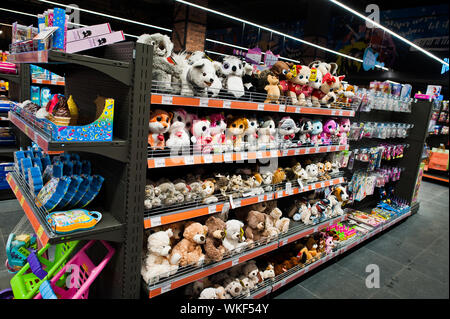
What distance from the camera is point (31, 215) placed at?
171 cm

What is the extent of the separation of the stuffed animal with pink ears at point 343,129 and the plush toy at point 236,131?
1473mm

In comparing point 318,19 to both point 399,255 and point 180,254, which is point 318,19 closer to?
point 399,255

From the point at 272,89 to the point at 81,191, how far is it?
168cm

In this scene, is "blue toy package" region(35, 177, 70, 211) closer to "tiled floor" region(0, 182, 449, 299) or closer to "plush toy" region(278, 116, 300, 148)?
"tiled floor" region(0, 182, 449, 299)

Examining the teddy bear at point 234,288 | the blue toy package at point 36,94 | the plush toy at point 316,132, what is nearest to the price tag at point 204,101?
Answer: the teddy bear at point 234,288

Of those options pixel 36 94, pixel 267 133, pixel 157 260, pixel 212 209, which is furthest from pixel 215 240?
pixel 36 94

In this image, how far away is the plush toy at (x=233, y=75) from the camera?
2283mm

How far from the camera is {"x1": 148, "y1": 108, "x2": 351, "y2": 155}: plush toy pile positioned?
1981 mm

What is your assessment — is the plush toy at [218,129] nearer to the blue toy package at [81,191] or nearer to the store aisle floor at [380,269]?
the blue toy package at [81,191]

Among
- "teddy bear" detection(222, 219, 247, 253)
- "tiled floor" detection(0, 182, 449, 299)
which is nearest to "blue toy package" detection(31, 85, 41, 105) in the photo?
"tiled floor" detection(0, 182, 449, 299)

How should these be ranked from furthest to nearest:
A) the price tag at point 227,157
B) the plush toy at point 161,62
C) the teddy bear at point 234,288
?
the teddy bear at point 234,288, the price tag at point 227,157, the plush toy at point 161,62
